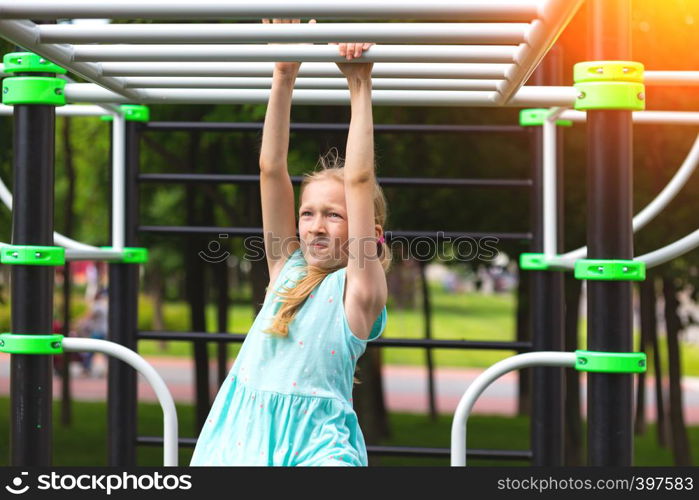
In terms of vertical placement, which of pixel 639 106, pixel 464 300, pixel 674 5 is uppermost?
pixel 674 5

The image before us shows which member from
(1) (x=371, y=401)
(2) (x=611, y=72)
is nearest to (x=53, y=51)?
(2) (x=611, y=72)

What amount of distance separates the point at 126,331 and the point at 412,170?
12.6ft

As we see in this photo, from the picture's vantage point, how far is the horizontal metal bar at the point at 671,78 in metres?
2.20

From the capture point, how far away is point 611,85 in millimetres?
1796

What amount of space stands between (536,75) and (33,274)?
223 cm

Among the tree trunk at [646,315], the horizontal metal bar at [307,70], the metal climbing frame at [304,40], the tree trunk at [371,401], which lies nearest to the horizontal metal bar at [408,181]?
the metal climbing frame at [304,40]

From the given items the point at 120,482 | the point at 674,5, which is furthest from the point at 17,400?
the point at 674,5

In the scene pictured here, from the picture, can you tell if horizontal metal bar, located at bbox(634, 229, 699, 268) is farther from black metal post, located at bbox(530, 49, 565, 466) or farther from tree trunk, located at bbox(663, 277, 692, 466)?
tree trunk, located at bbox(663, 277, 692, 466)

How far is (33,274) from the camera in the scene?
222cm

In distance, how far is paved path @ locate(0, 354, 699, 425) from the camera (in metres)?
12.2

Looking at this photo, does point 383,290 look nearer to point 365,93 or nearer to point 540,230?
point 365,93

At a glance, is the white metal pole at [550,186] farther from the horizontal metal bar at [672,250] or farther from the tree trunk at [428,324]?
the tree trunk at [428,324]

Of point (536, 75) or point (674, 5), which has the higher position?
point (674, 5)

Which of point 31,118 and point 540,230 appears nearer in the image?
point 31,118
